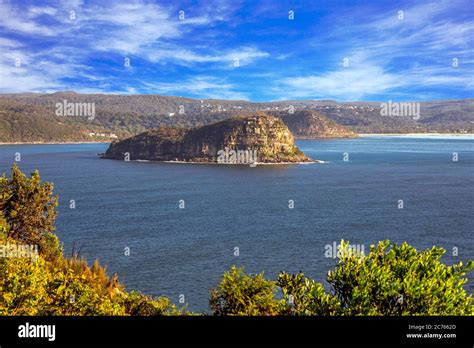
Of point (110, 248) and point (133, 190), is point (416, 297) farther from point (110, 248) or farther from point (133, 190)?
point (133, 190)

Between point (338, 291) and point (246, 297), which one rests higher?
point (338, 291)

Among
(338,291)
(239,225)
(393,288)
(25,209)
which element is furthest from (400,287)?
(239,225)

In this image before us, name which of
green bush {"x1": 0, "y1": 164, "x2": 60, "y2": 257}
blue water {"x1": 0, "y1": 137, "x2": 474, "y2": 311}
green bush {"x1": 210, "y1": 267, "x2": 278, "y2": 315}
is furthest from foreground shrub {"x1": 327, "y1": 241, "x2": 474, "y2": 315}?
green bush {"x1": 0, "y1": 164, "x2": 60, "y2": 257}

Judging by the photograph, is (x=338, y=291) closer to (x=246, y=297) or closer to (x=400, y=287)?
(x=400, y=287)

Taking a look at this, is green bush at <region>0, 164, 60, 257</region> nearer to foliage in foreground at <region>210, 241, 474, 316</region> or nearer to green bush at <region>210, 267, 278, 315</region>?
green bush at <region>210, 267, 278, 315</region>

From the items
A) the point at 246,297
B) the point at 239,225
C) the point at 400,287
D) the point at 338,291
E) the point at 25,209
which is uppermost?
the point at 25,209

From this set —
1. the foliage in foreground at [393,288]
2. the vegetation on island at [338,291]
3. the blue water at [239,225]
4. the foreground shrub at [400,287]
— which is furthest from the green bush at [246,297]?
the blue water at [239,225]

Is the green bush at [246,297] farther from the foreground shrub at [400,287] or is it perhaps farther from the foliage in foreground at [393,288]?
the foreground shrub at [400,287]

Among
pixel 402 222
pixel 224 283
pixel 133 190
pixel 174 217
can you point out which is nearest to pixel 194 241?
pixel 174 217

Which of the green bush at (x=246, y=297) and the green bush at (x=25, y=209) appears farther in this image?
the green bush at (x=25, y=209)
